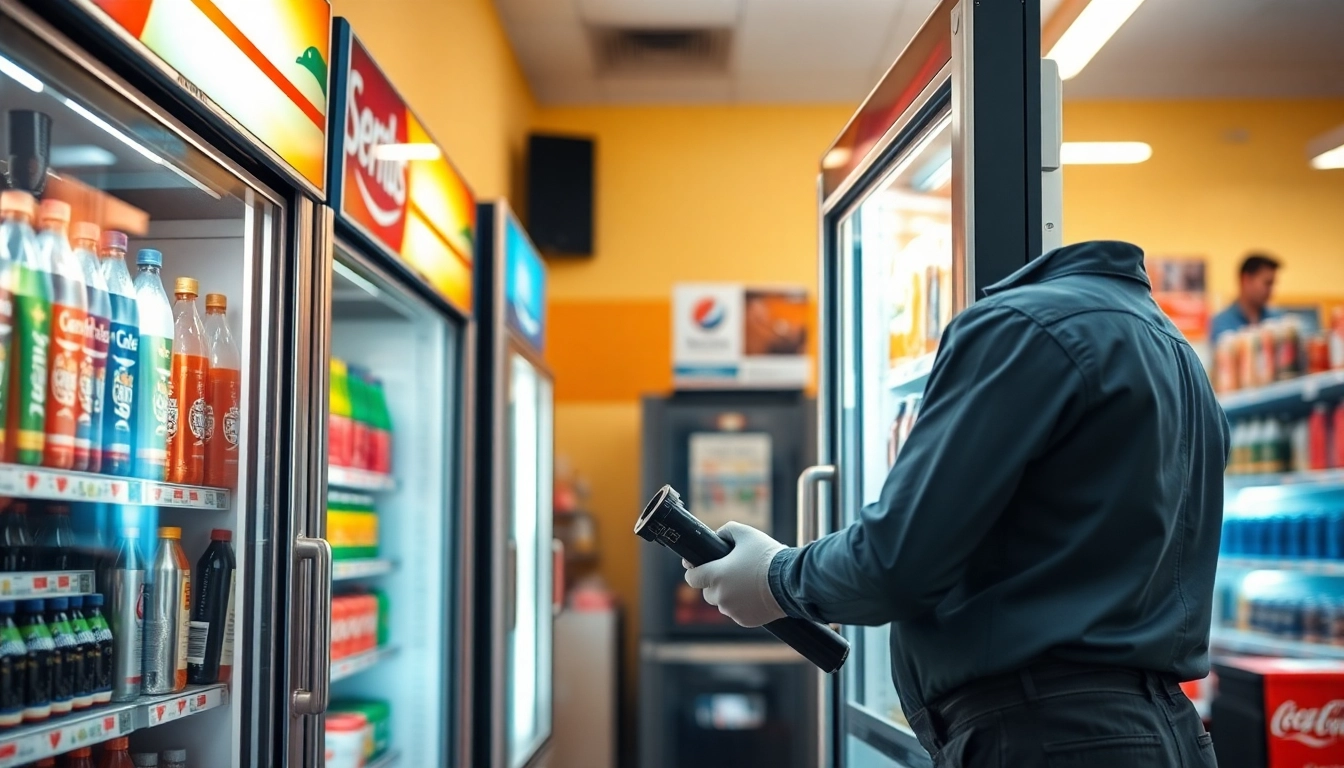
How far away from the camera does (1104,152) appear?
6289 millimetres

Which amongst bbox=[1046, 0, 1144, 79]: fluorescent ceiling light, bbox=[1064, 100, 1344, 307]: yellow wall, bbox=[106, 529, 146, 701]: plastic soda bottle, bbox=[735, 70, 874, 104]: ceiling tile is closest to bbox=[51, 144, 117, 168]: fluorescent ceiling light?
bbox=[106, 529, 146, 701]: plastic soda bottle

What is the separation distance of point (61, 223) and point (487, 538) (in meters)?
2.09

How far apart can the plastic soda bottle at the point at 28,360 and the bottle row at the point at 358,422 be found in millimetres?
1390

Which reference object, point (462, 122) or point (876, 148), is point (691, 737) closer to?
point (462, 122)

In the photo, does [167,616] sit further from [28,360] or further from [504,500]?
[504,500]

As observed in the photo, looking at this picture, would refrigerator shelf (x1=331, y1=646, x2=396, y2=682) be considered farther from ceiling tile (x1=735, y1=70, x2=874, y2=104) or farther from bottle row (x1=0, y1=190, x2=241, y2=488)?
ceiling tile (x1=735, y1=70, x2=874, y2=104)

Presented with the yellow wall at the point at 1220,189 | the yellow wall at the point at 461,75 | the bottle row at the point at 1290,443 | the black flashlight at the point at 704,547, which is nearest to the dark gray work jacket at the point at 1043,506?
the black flashlight at the point at 704,547

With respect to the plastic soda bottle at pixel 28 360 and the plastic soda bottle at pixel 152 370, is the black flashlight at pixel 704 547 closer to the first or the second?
the plastic soda bottle at pixel 152 370

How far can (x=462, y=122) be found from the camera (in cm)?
463

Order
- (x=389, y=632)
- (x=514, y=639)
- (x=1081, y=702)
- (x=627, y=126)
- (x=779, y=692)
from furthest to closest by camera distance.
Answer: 1. (x=627, y=126)
2. (x=779, y=692)
3. (x=514, y=639)
4. (x=389, y=632)
5. (x=1081, y=702)

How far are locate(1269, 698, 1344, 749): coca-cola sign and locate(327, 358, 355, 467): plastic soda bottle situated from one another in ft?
7.68

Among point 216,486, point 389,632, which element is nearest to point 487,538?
point 389,632

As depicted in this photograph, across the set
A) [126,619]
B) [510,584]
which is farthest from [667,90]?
[126,619]

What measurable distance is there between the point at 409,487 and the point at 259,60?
1.79 metres
